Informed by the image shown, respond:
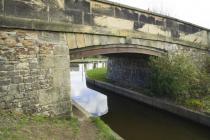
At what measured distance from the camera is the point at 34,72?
264 inches

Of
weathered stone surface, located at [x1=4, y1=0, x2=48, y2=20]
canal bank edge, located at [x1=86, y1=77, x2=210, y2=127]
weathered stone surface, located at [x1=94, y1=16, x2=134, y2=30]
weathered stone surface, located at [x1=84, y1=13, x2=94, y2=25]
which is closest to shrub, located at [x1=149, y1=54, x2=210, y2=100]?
canal bank edge, located at [x1=86, y1=77, x2=210, y2=127]

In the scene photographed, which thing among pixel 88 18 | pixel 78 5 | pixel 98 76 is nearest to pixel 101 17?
pixel 88 18

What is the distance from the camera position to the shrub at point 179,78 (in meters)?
10.0

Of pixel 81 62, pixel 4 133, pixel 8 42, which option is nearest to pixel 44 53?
pixel 8 42

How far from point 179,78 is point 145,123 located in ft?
7.65

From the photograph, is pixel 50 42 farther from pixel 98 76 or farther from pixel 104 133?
pixel 98 76

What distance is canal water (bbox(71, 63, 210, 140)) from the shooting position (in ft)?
Result: 27.1

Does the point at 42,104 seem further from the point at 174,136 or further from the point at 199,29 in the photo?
the point at 199,29

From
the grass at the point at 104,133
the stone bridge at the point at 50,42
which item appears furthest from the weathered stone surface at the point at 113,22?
the grass at the point at 104,133

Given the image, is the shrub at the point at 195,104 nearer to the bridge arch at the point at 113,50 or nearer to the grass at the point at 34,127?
the bridge arch at the point at 113,50

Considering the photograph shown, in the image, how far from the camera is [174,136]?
8273 millimetres

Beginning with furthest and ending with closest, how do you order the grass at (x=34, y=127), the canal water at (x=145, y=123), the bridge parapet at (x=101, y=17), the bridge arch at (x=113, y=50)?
the canal water at (x=145, y=123) → the bridge arch at (x=113, y=50) → the bridge parapet at (x=101, y=17) → the grass at (x=34, y=127)

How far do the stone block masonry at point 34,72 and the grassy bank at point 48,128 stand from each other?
1.06 ft

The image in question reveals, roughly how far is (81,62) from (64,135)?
1331 inches
